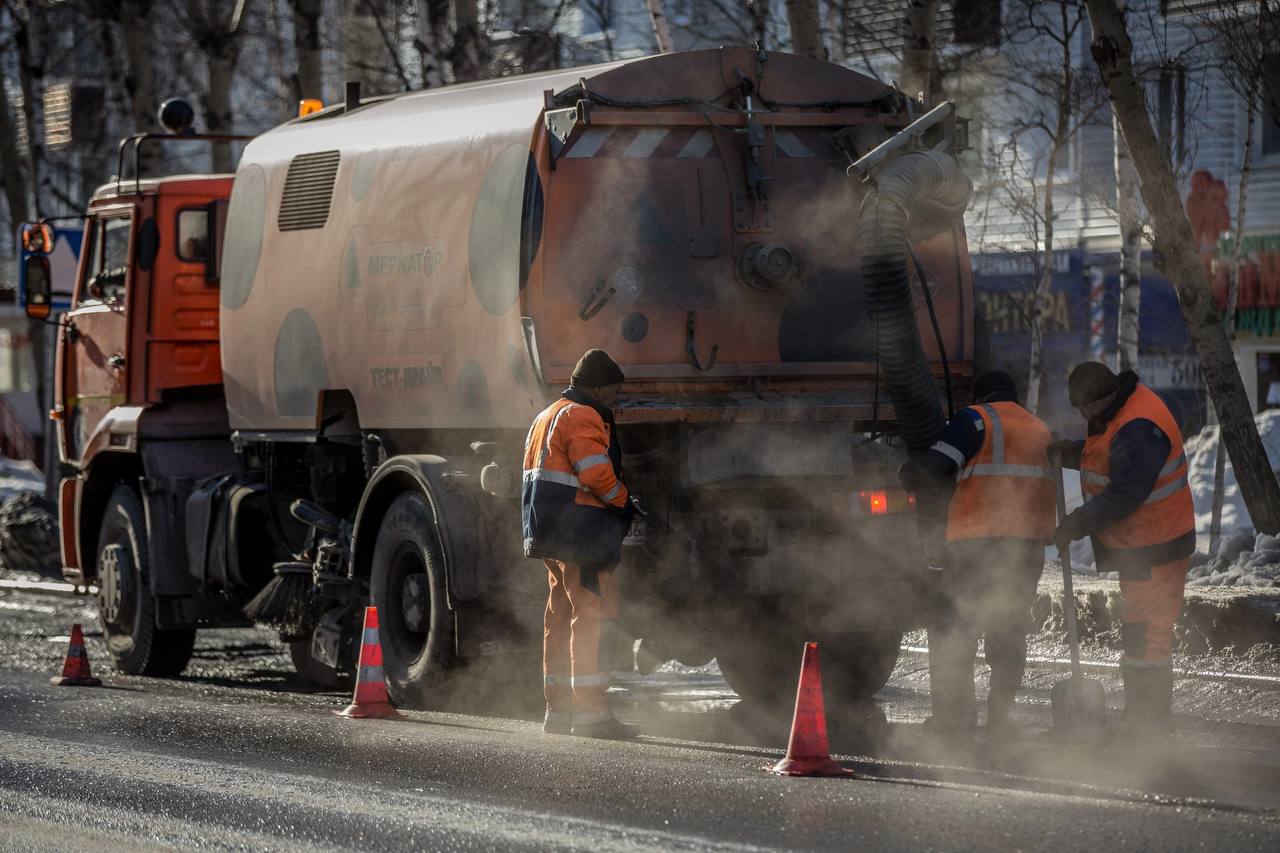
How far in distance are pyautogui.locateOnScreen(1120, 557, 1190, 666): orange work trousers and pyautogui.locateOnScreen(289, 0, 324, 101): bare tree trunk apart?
13.7 meters

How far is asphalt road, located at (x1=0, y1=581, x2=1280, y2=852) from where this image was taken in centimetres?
605

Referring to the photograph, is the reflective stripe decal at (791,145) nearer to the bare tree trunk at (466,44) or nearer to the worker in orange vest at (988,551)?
the worker in orange vest at (988,551)

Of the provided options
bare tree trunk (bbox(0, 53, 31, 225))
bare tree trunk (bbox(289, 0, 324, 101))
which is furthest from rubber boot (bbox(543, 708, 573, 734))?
bare tree trunk (bbox(0, 53, 31, 225))

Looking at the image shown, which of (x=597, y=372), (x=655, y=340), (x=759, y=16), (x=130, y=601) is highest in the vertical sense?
(x=759, y=16)

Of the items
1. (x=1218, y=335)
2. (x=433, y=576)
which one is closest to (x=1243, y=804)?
(x=433, y=576)

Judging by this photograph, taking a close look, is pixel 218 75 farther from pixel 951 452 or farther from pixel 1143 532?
pixel 1143 532

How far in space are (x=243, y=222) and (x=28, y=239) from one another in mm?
2242

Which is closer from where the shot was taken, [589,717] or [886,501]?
[589,717]

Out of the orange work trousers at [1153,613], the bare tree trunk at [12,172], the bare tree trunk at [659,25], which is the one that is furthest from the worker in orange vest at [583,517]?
the bare tree trunk at [12,172]

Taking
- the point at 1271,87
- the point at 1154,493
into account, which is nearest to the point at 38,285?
the point at 1154,493

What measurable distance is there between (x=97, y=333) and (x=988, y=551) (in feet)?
20.9

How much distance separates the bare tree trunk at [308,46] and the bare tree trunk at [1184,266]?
10298mm

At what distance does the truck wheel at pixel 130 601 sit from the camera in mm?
11875

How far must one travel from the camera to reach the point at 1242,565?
458 inches
